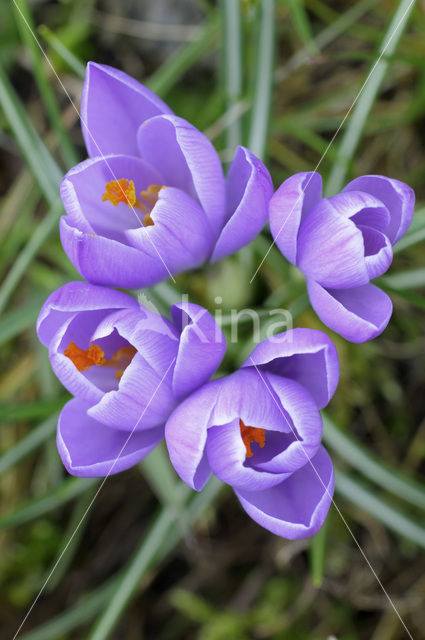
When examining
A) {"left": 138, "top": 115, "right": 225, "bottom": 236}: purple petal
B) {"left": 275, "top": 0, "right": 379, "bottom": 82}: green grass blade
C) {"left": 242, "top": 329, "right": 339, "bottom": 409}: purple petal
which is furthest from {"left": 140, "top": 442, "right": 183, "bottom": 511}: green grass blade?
{"left": 275, "top": 0, "right": 379, "bottom": 82}: green grass blade

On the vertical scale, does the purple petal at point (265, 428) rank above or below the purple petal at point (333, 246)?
below

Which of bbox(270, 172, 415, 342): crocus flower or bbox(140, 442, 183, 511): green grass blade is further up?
bbox(270, 172, 415, 342): crocus flower

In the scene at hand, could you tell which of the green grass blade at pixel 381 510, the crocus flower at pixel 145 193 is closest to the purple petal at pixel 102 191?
the crocus flower at pixel 145 193

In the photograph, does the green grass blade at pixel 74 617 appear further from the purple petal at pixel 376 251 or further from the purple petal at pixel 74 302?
the purple petal at pixel 376 251

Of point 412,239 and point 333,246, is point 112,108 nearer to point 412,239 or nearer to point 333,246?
point 333,246

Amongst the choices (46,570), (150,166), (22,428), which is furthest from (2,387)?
(150,166)

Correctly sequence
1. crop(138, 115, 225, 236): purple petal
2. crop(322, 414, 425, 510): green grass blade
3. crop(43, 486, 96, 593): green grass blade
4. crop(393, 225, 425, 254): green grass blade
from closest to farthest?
crop(138, 115, 225, 236): purple petal < crop(393, 225, 425, 254): green grass blade < crop(322, 414, 425, 510): green grass blade < crop(43, 486, 96, 593): green grass blade

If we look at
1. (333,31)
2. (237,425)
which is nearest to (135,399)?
(237,425)

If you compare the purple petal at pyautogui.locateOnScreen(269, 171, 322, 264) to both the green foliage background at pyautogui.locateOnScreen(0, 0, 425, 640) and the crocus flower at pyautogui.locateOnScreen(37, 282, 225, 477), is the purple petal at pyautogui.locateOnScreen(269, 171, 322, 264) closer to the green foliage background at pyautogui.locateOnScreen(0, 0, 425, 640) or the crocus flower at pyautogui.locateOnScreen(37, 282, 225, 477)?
the crocus flower at pyautogui.locateOnScreen(37, 282, 225, 477)
